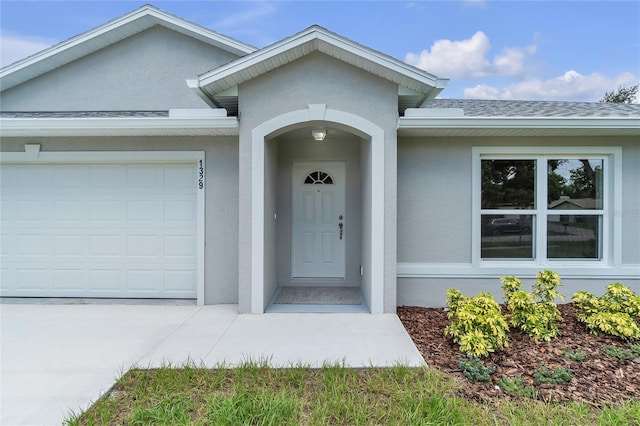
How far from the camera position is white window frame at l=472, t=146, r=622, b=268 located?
563cm

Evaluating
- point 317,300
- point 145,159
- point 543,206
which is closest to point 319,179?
point 317,300

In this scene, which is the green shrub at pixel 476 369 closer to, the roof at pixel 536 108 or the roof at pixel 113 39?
the roof at pixel 536 108

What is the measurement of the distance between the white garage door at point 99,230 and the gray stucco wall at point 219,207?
366 millimetres

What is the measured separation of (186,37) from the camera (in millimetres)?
7398

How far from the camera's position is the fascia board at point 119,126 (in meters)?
5.15

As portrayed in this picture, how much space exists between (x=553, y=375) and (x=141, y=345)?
15.0 feet

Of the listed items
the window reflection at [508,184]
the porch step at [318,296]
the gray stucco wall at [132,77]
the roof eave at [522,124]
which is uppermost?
the gray stucco wall at [132,77]

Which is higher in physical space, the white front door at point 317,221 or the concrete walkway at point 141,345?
the white front door at point 317,221

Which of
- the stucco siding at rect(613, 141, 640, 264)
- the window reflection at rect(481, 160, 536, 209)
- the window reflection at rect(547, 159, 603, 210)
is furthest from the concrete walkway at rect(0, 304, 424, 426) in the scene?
the stucco siding at rect(613, 141, 640, 264)

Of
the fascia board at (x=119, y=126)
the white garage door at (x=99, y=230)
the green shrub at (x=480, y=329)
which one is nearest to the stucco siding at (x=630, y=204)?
the green shrub at (x=480, y=329)

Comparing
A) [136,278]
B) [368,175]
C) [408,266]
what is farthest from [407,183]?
[136,278]

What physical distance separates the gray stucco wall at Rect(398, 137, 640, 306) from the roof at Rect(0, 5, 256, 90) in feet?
14.7

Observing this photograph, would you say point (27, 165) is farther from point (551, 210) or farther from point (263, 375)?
point (551, 210)

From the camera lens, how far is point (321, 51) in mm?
4941
